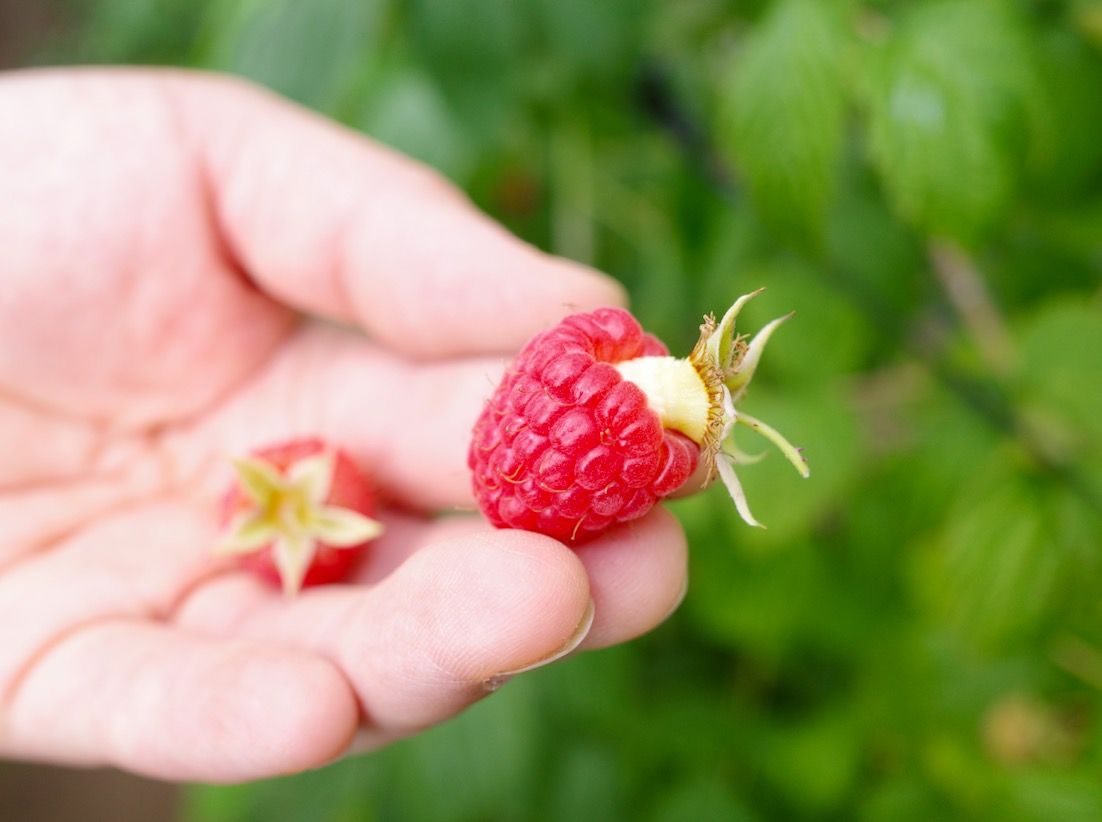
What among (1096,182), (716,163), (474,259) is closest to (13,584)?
(474,259)

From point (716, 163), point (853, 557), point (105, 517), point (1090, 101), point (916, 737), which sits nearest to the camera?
point (1090, 101)

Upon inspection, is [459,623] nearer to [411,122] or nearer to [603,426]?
[603,426]

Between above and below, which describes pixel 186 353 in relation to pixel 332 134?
below

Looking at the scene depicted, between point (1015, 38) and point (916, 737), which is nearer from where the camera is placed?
point (1015, 38)

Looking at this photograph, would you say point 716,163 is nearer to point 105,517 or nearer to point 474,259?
point 474,259

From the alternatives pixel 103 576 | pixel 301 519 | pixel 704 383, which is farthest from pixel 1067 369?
pixel 103 576

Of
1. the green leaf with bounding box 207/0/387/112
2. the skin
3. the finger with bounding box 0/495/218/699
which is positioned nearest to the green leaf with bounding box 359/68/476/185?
the green leaf with bounding box 207/0/387/112
